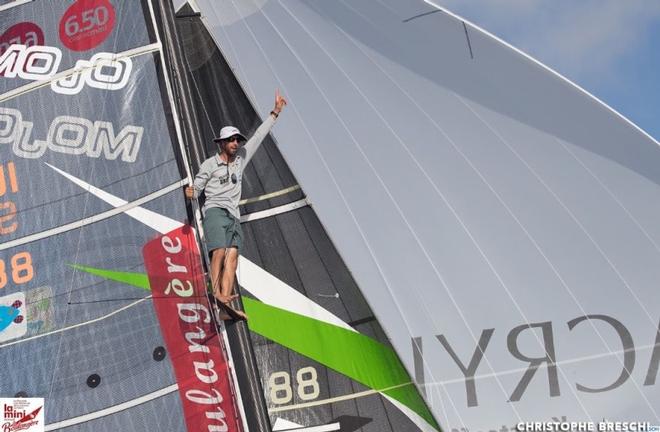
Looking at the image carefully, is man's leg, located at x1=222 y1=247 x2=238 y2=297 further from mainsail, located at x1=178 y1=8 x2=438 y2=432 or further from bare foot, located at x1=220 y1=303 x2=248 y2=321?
mainsail, located at x1=178 y1=8 x2=438 y2=432

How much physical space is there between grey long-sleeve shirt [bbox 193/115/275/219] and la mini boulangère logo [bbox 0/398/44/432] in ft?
3.59

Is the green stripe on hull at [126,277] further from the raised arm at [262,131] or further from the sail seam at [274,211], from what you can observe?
the raised arm at [262,131]

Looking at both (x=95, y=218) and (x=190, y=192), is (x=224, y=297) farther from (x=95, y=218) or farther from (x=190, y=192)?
A: (x=95, y=218)

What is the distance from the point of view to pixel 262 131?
4785mm

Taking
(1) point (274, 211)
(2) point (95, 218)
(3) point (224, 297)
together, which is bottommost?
(3) point (224, 297)

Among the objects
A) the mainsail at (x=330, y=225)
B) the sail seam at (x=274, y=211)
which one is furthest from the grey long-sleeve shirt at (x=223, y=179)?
the sail seam at (x=274, y=211)

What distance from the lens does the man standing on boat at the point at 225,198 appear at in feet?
15.3

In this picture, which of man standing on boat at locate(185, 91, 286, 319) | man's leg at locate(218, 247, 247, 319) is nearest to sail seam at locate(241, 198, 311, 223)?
man standing on boat at locate(185, 91, 286, 319)

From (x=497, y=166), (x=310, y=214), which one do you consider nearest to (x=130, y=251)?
(x=310, y=214)

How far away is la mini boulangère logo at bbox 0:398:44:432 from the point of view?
4.70 metres

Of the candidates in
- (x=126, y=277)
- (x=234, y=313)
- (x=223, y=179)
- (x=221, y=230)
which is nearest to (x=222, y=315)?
(x=234, y=313)

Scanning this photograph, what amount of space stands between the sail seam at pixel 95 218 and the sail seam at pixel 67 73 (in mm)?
658

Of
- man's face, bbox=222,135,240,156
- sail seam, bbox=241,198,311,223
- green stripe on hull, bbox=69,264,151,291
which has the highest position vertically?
man's face, bbox=222,135,240,156

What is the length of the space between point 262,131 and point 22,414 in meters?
1.56
